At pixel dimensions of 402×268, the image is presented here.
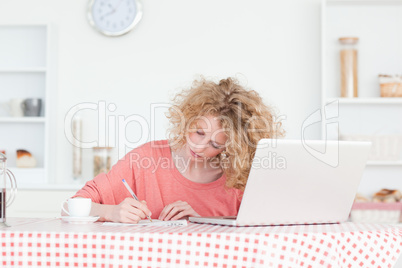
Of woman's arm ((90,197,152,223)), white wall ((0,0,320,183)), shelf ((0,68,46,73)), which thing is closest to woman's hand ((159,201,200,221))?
woman's arm ((90,197,152,223))

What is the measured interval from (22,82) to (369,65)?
2.27 metres

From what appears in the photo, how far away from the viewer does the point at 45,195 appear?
3.24m

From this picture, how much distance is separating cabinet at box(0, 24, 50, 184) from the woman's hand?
2108 mm

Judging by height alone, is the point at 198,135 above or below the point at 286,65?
below

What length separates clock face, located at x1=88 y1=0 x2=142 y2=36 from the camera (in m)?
3.56

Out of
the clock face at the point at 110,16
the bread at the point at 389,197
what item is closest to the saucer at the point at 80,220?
the bread at the point at 389,197

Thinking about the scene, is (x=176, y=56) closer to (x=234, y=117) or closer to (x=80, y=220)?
(x=234, y=117)

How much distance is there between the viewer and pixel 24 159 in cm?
345

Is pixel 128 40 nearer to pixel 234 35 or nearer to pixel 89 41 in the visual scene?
pixel 89 41

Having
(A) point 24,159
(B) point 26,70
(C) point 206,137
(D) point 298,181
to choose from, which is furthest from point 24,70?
(D) point 298,181

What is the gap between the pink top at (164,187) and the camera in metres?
1.96

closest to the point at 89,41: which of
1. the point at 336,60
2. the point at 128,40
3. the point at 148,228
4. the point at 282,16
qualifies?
the point at 128,40

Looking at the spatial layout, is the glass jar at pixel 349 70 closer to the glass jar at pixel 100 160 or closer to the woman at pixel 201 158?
the woman at pixel 201 158

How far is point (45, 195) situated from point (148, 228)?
2085mm
